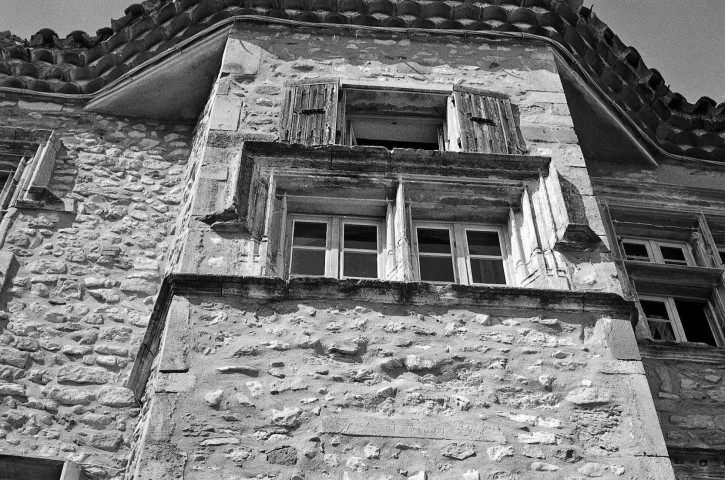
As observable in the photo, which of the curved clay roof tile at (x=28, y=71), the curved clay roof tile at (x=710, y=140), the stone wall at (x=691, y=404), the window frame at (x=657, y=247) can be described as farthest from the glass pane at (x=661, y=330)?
the curved clay roof tile at (x=28, y=71)

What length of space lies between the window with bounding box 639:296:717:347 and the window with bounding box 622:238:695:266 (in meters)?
0.42

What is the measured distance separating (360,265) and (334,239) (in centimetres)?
27

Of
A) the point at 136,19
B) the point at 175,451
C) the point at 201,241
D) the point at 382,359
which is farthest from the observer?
the point at 136,19

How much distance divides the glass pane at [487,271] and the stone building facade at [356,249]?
0.7 inches

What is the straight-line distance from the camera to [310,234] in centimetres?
554

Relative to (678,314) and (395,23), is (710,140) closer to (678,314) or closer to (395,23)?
(678,314)

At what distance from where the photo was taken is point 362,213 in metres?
5.68

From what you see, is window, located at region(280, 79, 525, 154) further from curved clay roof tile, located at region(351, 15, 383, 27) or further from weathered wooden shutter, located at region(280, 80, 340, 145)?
curved clay roof tile, located at region(351, 15, 383, 27)

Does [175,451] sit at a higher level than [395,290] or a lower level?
lower

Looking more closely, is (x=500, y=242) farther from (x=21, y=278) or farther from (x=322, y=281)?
(x=21, y=278)

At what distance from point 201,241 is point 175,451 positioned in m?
1.49

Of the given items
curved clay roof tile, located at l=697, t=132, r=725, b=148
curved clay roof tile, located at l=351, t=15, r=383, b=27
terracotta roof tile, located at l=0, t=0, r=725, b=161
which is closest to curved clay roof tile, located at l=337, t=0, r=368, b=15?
terracotta roof tile, located at l=0, t=0, r=725, b=161

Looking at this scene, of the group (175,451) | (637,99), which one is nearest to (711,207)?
(637,99)

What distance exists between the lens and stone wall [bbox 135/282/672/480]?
3.96 metres
